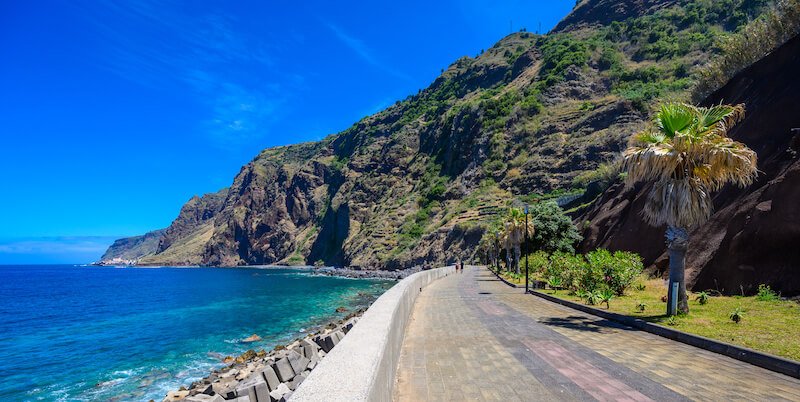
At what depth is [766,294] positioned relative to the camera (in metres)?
13.7

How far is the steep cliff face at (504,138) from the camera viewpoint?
82.5 m

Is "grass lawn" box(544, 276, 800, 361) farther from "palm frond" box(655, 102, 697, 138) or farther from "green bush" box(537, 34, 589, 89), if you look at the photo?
"green bush" box(537, 34, 589, 89)

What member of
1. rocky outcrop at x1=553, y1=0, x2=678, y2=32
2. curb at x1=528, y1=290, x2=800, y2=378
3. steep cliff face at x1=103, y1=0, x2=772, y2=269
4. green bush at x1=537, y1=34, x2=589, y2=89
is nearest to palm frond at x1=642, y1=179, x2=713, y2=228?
curb at x1=528, y1=290, x2=800, y2=378

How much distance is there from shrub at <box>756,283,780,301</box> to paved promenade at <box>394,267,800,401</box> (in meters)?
5.60

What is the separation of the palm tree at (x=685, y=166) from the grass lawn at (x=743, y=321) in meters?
0.87

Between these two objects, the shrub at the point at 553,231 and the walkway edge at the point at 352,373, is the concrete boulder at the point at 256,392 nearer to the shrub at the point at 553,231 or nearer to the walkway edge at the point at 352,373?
the walkway edge at the point at 352,373

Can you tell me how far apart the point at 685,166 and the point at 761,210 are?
6973 millimetres

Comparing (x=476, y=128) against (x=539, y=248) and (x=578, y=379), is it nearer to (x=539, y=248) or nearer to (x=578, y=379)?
(x=539, y=248)

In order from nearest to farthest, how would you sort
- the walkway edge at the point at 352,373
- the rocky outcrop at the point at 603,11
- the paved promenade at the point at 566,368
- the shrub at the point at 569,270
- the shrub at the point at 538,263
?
the walkway edge at the point at 352,373 < the paved promenade at the point at 566,368 < the shrub at the point at 569,270 < the shrub at the point at 538,263 < the rocky outcrop at the point at 603,11

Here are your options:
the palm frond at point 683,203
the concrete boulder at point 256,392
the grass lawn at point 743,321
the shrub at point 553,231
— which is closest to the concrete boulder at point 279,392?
the concrete boulder at point 256,392

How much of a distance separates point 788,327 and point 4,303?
3214 inches

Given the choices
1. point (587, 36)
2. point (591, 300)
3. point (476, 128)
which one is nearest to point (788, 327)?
point (591, 300)

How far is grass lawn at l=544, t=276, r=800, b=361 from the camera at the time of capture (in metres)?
8.56

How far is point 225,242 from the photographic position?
7726 inches
